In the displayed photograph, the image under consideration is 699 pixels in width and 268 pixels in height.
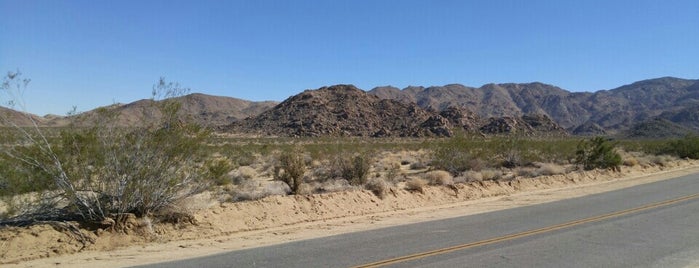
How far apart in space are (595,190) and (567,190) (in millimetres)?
1117

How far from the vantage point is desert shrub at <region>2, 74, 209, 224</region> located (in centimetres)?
1157

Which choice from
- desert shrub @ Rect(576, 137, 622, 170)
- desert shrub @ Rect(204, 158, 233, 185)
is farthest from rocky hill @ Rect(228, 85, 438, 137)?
desert shrub @ Rect(204, 158, 233, 185)

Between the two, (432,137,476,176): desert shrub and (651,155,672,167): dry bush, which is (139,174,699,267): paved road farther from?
(651,155,672,167): dry bush

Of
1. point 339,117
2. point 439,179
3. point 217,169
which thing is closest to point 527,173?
point 439,179

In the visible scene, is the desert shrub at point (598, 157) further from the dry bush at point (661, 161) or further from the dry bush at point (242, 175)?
the dry bush at point (242, 175)

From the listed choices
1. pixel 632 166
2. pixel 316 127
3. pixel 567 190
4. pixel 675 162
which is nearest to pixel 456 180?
pixel 567 190

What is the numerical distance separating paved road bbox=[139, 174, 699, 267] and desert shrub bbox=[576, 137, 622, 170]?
1669 centimetres

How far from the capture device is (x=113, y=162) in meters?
12.3

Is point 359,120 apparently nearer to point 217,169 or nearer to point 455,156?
point 455,156

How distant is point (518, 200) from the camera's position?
19391 mm

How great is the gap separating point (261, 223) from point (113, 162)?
4.24 metres

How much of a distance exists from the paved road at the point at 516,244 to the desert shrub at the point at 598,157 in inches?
657

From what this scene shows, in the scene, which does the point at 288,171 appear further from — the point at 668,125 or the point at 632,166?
the point at 668,125

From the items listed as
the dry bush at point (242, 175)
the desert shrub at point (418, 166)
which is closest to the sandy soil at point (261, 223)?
the dry bush at point (242, 175)
